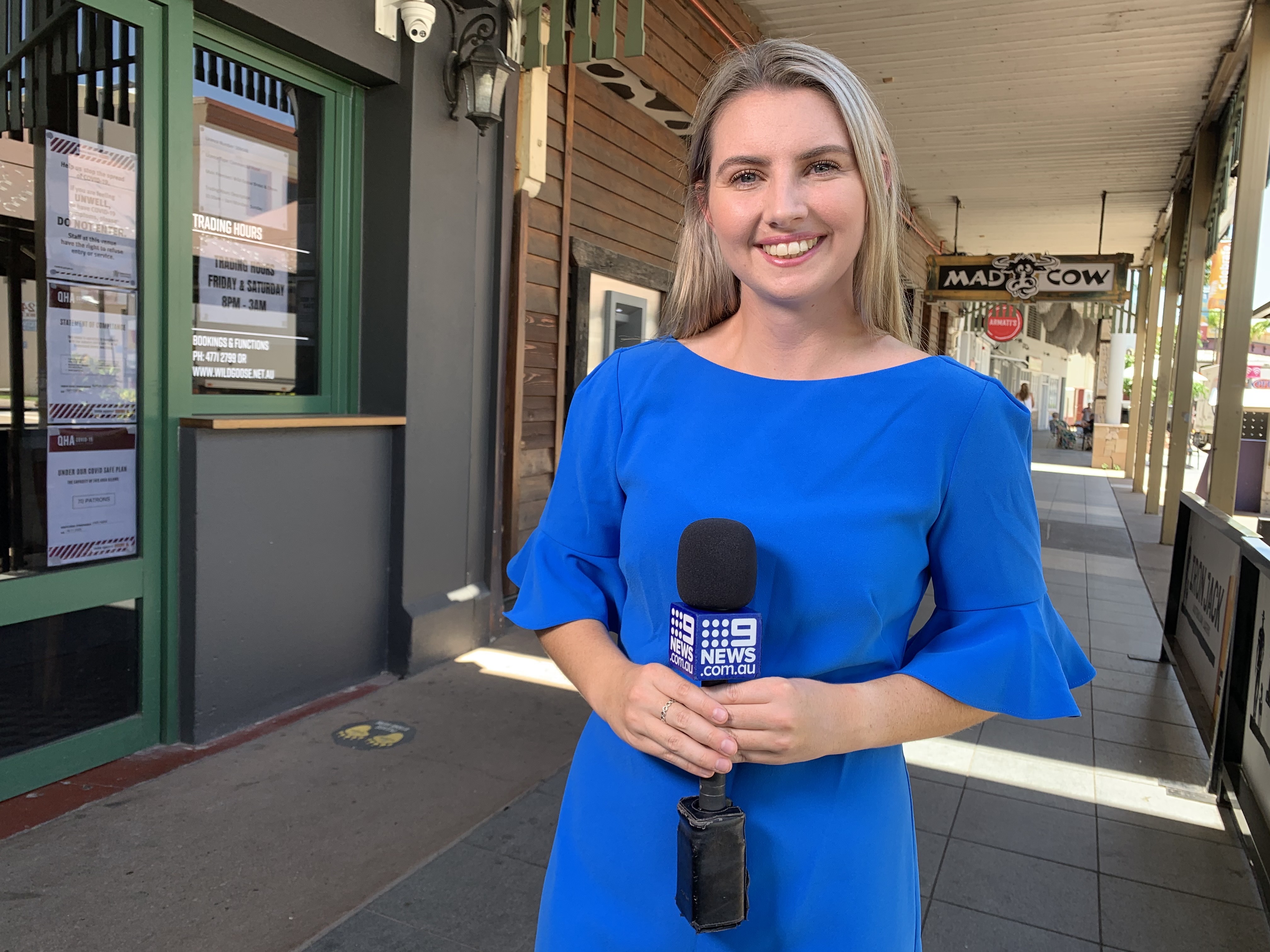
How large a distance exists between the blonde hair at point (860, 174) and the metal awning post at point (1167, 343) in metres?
12.8

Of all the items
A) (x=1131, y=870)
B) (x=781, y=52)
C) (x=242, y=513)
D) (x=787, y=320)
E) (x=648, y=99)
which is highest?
(x=648, y=99)

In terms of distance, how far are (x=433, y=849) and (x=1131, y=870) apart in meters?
2.32

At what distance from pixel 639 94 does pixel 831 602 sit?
617cm

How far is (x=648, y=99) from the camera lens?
22.0ft

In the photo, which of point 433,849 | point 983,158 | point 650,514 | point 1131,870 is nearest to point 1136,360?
point 983,158

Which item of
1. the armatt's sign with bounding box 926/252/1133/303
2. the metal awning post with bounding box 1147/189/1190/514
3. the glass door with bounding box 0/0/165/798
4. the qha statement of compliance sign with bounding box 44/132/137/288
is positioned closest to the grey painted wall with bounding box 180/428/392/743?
the glass door with bounding box 0/0/165/798

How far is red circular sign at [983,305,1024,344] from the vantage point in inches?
791

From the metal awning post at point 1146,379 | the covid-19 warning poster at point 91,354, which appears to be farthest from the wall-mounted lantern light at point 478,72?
the metal awning post at point 1146,379

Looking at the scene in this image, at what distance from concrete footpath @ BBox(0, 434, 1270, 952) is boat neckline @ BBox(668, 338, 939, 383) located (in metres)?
2.02

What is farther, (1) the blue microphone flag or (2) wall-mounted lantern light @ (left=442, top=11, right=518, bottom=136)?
(2) wall-mounted lantern light @ (left=442, top=11, right=518, bottom=136)

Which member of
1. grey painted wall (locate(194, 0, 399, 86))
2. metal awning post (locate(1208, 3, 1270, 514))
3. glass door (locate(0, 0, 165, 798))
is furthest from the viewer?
metal awning post (locate(1208, 3, 1270, 514))

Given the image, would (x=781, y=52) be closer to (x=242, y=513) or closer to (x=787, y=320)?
(x=787, y=320)

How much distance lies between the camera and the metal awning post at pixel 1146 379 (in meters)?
16.2

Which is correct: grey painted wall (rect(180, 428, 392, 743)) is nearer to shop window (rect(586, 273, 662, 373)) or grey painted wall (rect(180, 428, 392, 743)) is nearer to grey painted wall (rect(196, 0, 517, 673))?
grey painted wall (rect(196, 0, 517, 673))
